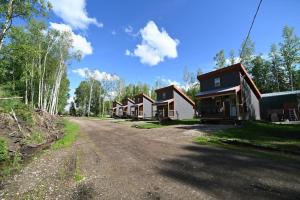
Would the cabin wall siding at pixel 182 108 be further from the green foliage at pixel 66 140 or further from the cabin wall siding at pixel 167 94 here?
the green foliage at pixel 66 140

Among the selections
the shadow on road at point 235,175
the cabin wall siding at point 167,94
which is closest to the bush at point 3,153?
the shadow on road at point 235,175

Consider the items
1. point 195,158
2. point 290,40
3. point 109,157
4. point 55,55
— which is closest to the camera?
point 195,158

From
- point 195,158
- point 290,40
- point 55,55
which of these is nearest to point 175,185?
point 195,158

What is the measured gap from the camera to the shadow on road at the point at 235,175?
4.16 metres

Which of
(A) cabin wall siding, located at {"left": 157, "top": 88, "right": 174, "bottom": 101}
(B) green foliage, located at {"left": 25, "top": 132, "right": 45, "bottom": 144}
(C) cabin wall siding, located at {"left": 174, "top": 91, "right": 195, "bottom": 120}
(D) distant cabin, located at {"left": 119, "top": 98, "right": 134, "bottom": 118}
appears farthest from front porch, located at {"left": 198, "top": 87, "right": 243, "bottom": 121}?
(D) distant cabin, located at {"left": 119, "top": 98, "right": 134, "bottom": 118}

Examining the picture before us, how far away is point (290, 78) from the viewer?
40.8 meters

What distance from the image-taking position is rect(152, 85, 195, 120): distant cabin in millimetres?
31297

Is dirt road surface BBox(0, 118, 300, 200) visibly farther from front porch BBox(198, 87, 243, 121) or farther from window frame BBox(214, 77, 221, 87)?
window frame BBox(214, 77, 221, 87)

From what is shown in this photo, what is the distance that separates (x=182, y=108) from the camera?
32562 millimetres

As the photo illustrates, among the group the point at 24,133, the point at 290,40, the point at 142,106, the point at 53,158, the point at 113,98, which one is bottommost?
the point at 53,158

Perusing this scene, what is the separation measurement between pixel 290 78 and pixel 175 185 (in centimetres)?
4756

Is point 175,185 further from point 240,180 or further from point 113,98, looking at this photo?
point 113,98

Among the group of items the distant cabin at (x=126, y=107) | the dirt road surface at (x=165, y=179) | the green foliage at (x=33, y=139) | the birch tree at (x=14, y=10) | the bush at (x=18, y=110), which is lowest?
the dirt road surface at (x=165, y=179)

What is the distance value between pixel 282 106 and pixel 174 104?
1551 cm
